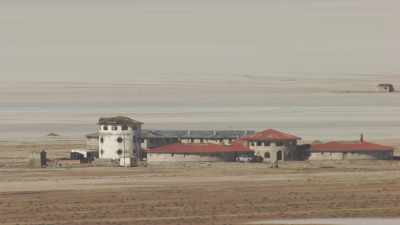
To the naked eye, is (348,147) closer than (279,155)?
Yes

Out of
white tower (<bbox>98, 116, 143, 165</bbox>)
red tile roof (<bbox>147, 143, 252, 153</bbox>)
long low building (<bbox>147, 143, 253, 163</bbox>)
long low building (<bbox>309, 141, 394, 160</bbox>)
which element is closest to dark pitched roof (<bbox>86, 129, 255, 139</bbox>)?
white tower (<bbox>98, 116, 143, 165</bbox>)

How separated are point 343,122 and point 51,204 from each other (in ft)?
227

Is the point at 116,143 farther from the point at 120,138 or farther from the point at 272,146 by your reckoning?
the point at 272,146

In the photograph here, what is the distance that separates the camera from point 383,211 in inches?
2402

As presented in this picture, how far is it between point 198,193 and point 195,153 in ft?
75.4

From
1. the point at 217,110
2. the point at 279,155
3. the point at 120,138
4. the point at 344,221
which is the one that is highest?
the point at 217,110

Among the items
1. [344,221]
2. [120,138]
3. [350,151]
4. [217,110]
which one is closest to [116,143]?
[120,138]

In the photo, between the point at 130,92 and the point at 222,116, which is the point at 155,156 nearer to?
the point at 222,116

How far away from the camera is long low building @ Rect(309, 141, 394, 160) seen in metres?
92.7

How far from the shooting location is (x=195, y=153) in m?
91.6

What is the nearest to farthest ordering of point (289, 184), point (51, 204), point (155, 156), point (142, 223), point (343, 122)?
point (142, 223), point (51, 204), point (289, 184), point (155, 156), point (343, 122)

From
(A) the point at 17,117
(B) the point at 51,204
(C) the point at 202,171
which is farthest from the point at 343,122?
(B) the point at 51,204

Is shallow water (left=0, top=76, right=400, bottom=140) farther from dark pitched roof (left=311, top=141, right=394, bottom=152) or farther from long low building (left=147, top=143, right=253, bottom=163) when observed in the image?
long low building (left=147, top=143, right=253, bottom=163)

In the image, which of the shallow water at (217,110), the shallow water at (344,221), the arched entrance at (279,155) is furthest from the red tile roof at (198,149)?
the shallow water at (344,221)
